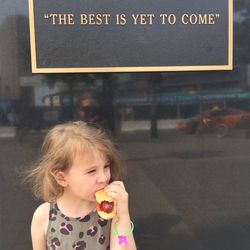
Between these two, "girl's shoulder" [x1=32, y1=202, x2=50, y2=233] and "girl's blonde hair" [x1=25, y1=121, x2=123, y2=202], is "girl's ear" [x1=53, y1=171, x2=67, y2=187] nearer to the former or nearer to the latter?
"girl's blonde hair" [x1=25, y1=121, x2=123, y2=202]

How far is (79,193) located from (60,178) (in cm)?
12

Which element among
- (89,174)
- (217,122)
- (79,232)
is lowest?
(79,232)

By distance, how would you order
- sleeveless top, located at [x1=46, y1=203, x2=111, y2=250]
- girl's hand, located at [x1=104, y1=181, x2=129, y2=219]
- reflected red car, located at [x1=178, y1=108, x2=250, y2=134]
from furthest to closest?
1. reflected red car, located at [x1=178, y1=108, x2=250, y2=134]
2. sleeveless top, located at [x1=46, y1=203, x2=111, y2=250]
3. girl's hand, located at [x1=104, y1=181, x2=129, y2=219]

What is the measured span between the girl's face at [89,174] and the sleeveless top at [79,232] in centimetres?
14

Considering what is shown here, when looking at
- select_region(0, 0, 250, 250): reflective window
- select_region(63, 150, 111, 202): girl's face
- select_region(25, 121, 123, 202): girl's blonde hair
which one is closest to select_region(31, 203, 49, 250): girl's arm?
select_region(25, 121, 123, 202): girl's blonde hair

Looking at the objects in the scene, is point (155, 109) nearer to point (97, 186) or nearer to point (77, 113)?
point (77, 113)

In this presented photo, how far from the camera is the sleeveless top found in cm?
218

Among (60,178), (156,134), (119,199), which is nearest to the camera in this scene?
(119,199)

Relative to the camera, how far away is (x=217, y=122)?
3109mm

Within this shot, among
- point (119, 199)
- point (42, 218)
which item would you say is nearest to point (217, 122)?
point (119, 199)

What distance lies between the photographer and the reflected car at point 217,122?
3.09 m

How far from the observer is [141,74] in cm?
296

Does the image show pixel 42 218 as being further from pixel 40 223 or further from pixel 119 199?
pixel 119 199

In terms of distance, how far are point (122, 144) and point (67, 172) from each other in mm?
949
